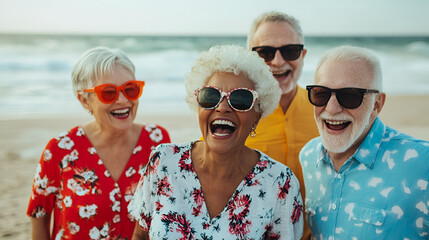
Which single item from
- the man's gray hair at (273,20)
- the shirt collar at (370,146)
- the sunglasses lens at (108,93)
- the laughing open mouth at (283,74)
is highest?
the man's gray hair at (273,20)

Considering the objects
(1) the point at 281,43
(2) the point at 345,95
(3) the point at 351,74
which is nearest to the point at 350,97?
(2) the point at 345,95

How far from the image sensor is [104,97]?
3.06m

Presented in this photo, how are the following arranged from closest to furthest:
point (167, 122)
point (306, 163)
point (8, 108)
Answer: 1. point (306, 163)
2. point (167, 122)
3. point (8, 108)

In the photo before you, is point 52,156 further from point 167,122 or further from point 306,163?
point 167,122

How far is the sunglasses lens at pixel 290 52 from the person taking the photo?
141 inches

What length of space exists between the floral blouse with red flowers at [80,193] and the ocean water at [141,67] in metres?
2.30

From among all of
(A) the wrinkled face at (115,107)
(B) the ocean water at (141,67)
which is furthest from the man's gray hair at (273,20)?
(A) the wrinkled face at (115,107)

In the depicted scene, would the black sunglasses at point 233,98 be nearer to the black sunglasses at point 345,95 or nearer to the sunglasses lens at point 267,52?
the black sunglasses at point 345,95

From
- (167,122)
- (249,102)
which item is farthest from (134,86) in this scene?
(167,122)

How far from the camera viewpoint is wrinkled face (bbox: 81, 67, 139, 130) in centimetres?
310

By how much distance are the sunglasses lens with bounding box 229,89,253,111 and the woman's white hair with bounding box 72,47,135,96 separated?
127cm

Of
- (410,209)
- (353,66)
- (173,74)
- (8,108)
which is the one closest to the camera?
(410,209)

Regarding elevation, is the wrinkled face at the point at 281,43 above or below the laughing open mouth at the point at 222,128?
above

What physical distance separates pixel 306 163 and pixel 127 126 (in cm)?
151
